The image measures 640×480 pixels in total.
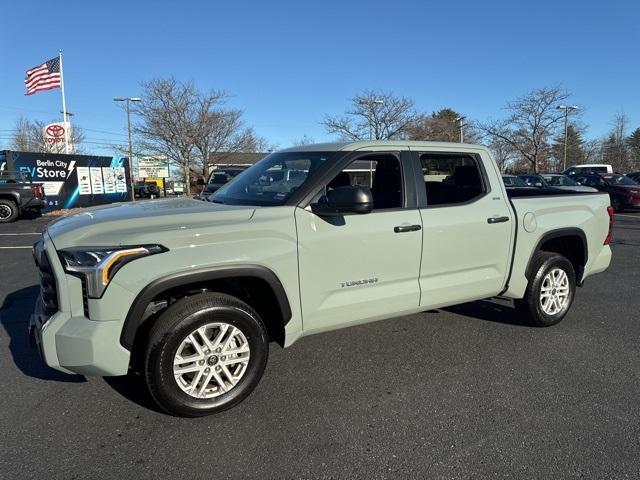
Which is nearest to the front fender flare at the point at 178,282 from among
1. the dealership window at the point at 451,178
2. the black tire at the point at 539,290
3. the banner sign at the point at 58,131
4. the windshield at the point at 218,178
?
the dealership window at the point at 451,178

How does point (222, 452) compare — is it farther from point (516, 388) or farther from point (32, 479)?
point (516, 388)

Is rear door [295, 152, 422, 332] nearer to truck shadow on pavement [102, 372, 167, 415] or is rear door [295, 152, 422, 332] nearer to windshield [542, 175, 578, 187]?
truck shadow on pavement [102, 372, 167, 415]

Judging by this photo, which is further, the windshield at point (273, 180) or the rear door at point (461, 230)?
the rear door at point (461, 230)

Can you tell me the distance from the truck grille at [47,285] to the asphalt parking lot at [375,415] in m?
0.77

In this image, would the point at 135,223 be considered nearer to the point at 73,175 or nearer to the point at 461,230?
the point at 461,230

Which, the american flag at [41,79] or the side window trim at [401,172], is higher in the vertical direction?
the american flag at [41,79]

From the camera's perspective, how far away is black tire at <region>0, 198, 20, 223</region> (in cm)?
1555

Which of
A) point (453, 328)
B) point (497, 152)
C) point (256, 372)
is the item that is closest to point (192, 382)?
point (256, 372)

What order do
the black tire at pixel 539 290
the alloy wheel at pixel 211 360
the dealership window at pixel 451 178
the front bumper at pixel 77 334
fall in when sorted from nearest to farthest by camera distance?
the front bumper at pixel 77 334 < the alloy wheel at pixel 211 360 < the dealership window at pixel 451 178 < the black tire at pixel 539 290

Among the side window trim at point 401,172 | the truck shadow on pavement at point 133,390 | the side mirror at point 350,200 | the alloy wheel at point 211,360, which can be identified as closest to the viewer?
the alloy wheel at point 211,360

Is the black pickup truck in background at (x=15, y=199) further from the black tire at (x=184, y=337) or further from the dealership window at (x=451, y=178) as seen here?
the dealership window at (x=451, y=178)

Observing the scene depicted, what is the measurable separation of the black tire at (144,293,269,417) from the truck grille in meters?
0.60

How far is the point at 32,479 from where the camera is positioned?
8.20ft

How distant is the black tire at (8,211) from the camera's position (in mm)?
15555
